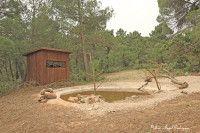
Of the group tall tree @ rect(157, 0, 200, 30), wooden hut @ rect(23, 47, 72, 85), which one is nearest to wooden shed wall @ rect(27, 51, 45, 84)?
wooden hut @ rect(23, 47, 72, 85)

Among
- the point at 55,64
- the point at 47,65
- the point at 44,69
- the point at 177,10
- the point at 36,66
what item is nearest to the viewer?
the point at 44,69

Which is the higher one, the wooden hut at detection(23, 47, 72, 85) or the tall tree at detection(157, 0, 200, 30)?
the tall tree at detection(157, 0, 200, 30)

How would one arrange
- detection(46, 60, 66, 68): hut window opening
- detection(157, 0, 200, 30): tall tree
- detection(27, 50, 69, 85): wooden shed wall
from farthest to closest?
detection(157, 0, 200, 30): tall tree, detection(46, 60, 66, 68): hut window opening, detection(27, 50, 69, 85): wooden shed wall

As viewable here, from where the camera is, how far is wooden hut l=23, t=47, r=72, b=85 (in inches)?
350

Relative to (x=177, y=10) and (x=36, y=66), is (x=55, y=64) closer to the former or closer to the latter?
(x=36, y=66)

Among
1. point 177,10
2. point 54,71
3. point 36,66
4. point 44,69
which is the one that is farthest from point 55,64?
point 177,10

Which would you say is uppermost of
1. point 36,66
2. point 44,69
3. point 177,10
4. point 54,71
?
point 177,10

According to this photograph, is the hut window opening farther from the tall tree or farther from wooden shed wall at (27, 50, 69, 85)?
the tall tree

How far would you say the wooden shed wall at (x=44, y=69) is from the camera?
8875mm

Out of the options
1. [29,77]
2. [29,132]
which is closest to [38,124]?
[29,132]

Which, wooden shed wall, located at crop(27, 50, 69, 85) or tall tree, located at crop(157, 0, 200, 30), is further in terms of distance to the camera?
tall tree, located at crop(157, 0, 200, 30)

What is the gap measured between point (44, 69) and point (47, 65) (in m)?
0.41

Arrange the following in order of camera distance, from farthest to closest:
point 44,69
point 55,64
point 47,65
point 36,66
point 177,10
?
point 177,10
point 55,64
point 36,66
point 47,65
point 44,69

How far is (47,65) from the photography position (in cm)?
913
